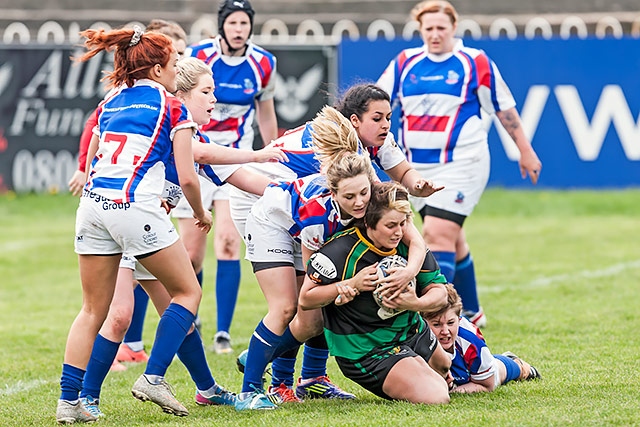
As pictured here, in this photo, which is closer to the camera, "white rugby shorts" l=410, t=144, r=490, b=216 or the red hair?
the red hair

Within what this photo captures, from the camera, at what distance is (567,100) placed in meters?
15.2

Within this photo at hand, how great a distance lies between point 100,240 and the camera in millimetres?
5137

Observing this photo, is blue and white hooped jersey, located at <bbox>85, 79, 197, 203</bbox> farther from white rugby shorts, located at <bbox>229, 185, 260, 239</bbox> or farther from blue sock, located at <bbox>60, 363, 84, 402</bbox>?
white rugby shorts, located at <bbox>229, 185, 260, 239</bbox>

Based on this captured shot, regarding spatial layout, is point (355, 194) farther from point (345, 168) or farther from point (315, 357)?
point (315, 357)

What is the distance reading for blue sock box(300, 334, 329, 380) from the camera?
5.76m

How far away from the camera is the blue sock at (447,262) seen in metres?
7.59

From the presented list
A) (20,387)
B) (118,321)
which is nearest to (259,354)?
(118,321)

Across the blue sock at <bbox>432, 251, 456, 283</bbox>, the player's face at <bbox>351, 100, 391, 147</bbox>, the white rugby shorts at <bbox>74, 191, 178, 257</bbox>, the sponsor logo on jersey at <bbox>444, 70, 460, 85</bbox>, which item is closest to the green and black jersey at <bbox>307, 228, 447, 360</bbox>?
the player's face at <bbox>351, 100, 391, 147</bbox>

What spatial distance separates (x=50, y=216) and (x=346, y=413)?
10591 mm

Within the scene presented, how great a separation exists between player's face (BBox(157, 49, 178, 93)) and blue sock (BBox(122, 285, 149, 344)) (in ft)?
6.74

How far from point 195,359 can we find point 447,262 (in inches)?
103

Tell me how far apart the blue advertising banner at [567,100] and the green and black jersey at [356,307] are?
9.95 m

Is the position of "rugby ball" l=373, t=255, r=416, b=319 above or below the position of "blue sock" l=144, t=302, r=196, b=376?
above

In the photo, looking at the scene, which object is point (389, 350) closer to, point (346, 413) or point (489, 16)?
point (346, 413)
